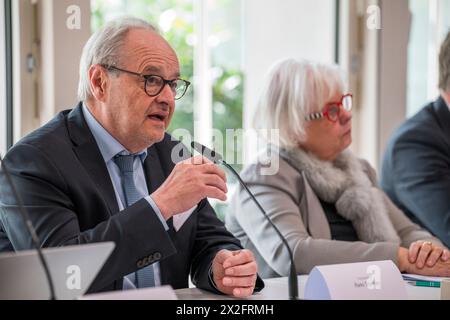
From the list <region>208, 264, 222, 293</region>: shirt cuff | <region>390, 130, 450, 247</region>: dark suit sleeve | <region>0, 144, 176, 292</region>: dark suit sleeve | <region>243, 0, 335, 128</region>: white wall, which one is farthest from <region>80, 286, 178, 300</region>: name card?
<region>243, 0, 335, 128</region>: white wall

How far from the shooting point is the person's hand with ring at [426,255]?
2.20 meters

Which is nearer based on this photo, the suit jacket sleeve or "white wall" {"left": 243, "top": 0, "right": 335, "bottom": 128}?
the suit jacket sleeve

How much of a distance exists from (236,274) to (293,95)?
0.98 meters

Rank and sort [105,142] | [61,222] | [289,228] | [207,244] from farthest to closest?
1. [289,228]
2. [207,244]
3. [105,142]
4. [61,222]

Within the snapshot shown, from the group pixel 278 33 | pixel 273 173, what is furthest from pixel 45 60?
pixel 278 33

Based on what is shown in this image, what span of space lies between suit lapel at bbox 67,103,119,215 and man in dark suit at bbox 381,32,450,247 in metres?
1.48

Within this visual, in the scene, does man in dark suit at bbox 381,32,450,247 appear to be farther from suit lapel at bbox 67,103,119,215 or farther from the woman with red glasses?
suit lapel at bbox 67,103,119,215

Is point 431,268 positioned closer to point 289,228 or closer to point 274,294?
point 289,228

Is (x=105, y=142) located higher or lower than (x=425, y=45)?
lower

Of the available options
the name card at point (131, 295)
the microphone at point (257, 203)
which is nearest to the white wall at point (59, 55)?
the microphone at point (257, 203)

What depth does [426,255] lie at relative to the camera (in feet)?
7.22

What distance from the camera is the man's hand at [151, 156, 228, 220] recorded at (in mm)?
1718
